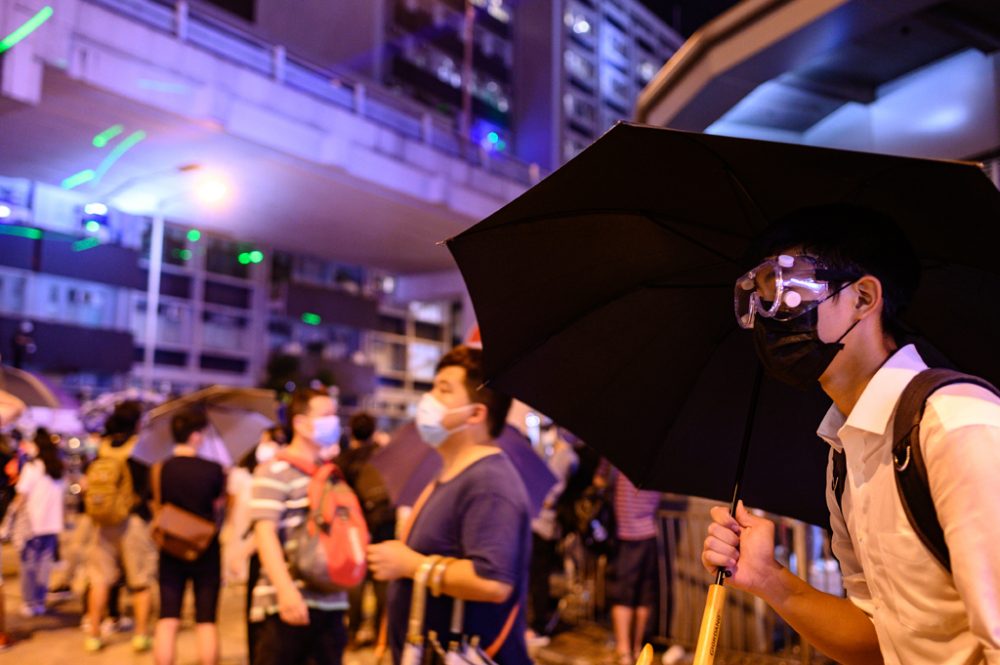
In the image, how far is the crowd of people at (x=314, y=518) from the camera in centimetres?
309

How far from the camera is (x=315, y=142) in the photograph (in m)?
20.5

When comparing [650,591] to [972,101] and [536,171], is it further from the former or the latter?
[536,171]

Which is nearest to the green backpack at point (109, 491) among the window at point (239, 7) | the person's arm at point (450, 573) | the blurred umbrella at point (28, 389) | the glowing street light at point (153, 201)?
the blurred umbrella at point (28, 389)

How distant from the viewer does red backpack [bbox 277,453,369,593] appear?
411cm

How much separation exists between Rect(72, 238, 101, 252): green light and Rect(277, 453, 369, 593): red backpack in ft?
90.3

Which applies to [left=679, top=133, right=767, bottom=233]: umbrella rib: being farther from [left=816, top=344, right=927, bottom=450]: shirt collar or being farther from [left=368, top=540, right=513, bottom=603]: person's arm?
[left=368, top=540, right=513, bottom=603]: person's arm

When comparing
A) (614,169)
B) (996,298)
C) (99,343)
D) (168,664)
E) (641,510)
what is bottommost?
(168,664)

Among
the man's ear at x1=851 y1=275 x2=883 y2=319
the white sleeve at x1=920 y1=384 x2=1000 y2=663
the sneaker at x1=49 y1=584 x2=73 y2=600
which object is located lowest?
the sneaker at x1=49 y1=584 x2=73 y2=600

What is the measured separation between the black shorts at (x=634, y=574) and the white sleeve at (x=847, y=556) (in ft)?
18.5

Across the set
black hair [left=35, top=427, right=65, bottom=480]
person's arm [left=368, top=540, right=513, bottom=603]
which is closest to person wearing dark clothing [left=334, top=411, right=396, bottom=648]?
black hair [left=35, top=427, right=65, bottom=480]

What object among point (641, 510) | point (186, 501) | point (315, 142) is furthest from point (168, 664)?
point (315, 142)

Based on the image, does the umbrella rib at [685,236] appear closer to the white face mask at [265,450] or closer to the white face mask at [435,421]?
the white face mask at [435,421]

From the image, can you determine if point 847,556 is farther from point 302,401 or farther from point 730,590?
point 730,590

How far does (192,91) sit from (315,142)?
11.2ft
